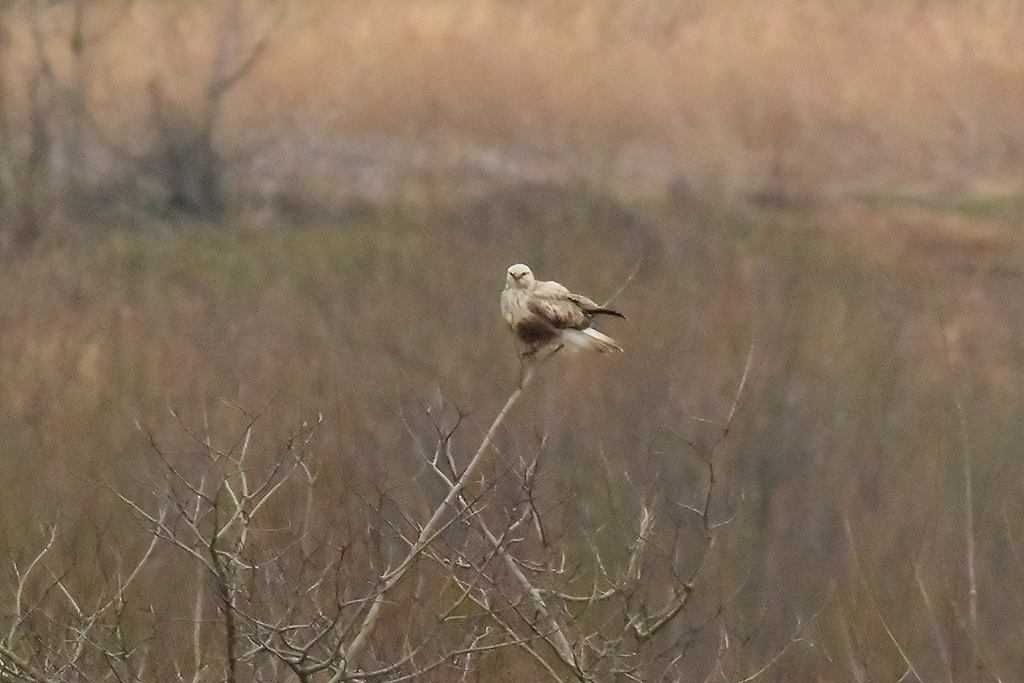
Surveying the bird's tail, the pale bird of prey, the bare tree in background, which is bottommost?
the bare tree in background

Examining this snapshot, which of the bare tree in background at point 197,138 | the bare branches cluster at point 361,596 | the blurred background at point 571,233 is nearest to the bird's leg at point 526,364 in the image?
the bare branches cluster at point 361,596

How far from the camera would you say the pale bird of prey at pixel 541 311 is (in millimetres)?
9227

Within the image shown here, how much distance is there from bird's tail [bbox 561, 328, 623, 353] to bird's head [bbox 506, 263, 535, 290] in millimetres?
340

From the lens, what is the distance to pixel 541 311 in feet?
30.2

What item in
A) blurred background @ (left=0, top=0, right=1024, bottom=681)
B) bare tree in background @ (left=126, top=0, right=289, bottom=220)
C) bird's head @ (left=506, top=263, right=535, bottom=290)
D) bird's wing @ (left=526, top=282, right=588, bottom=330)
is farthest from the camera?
bare tree in background @ (left=126, top=0, right=289, bottom=220)

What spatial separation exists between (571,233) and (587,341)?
1958 cm

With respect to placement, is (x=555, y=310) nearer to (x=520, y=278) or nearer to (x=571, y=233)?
(x=520, y=278)

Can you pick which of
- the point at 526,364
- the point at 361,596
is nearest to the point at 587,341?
the point at 526,364

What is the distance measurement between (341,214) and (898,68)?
1202 centimetres

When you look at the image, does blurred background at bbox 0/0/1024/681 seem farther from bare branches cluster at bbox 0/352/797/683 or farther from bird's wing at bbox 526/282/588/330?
bird's wing at bbox 526/282/588/330

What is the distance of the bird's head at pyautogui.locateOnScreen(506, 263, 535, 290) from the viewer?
9375 millimetres

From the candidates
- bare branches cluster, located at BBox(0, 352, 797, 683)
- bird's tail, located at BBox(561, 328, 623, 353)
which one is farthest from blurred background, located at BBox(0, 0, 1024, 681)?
bird's tail, located at BBox(561, 328, 623, 353)

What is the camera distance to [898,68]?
35.5 m

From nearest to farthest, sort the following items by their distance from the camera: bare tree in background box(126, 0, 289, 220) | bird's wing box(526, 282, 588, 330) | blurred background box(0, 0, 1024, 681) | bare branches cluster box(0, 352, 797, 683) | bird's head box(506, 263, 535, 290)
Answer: bare branches cluster box(0, 352, 797, 683) → bird's wing box(526, 282, 588, 330) → bird's head box(506, 263, 535, 290) → blurred background box(0, 0, 1024, 681) → bare tree in background box(126, 0, 289, 220)
